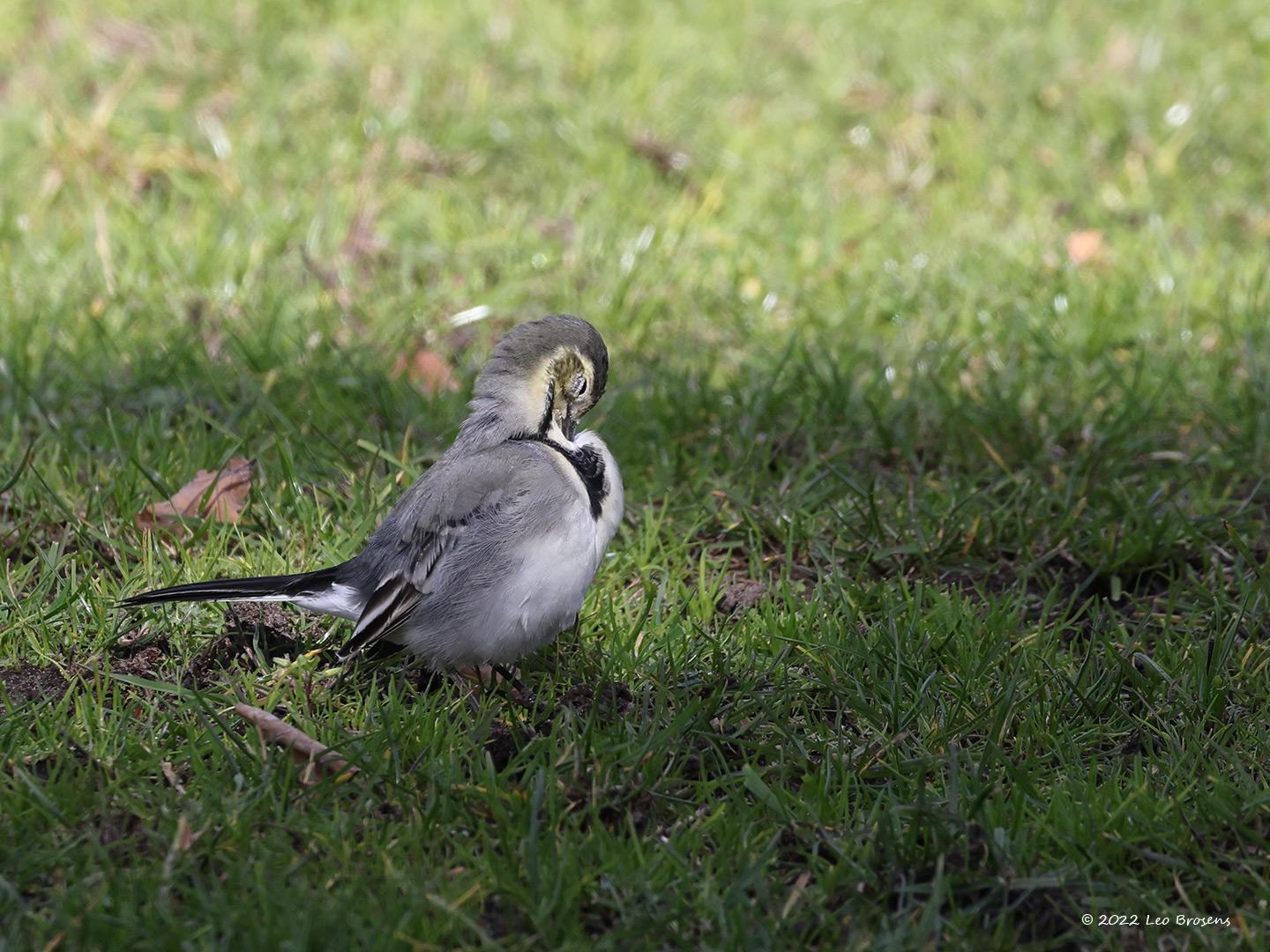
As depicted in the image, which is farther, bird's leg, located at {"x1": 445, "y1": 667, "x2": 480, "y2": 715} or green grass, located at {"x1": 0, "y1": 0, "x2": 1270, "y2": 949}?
bird's leg, located at {"x1": 445, "y1": 667, "x2": 480, "y2": 715}

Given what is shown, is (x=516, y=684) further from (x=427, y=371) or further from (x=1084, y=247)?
(x=1084, y=247)

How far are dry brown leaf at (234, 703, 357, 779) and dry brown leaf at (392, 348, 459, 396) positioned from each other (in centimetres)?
220

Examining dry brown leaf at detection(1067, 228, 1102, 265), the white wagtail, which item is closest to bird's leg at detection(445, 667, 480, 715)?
the white wagtail

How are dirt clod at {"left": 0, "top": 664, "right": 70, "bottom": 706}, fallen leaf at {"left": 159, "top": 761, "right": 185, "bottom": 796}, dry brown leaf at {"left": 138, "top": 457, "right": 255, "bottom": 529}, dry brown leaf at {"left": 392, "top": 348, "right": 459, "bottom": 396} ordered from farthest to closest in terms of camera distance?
dry brown leaf at {"left": 392, "top": 348, "right": 459, "bottom": 396}
dry brown leaf at {"left": 138, "top": 457, "right": 255, "bottom": 529}
dirt clod at {"left": 0, "top": 664, "right": 70, "bottom": 706}
fallen leaf at {"left": 159, "top": 761, "right": 185, "bottom": 796}

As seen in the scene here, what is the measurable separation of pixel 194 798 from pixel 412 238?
3833 mm

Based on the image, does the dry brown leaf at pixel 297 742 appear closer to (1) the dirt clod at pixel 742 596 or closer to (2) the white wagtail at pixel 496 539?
(2) the white wagtail at pixel 496 539

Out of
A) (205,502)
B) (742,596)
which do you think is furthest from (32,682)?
(742,596)

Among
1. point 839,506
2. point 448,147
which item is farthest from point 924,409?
point 448,147

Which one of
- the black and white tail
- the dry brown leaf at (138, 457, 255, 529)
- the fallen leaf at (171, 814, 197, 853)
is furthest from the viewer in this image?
the dry brown leaf at (138, 457, 255, 529)

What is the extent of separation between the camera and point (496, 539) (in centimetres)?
388

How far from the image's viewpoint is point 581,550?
3871 mm

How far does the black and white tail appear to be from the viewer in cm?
391

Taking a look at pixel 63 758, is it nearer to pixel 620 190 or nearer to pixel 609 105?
pixel 620 190

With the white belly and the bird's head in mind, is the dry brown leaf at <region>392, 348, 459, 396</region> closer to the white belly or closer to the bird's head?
the bird's head
